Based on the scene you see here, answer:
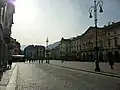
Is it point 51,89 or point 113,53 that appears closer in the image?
point 51,89

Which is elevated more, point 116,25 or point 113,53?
point 116,25

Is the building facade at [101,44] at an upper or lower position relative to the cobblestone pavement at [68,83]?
upper

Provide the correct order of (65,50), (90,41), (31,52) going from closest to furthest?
(90,41) < (65,50) < (31,52)

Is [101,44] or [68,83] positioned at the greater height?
[101,44]

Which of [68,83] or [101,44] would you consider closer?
[68,83]

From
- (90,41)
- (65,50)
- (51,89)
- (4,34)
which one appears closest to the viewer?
(51,89)

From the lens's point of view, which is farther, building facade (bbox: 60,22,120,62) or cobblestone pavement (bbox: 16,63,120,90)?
building facade (bbox: 60,22,120,62)

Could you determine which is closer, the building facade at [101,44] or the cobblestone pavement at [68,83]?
the cobblestone pavement at [68,83]

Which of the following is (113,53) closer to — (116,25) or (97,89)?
(116,25)

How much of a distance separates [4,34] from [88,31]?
69236mm

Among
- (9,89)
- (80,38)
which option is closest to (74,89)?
(9,89)

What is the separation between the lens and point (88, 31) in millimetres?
97312

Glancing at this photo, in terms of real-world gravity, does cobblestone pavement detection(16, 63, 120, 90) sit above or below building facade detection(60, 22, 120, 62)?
below

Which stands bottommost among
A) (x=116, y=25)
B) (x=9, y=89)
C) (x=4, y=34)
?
(x=9, y=89)
